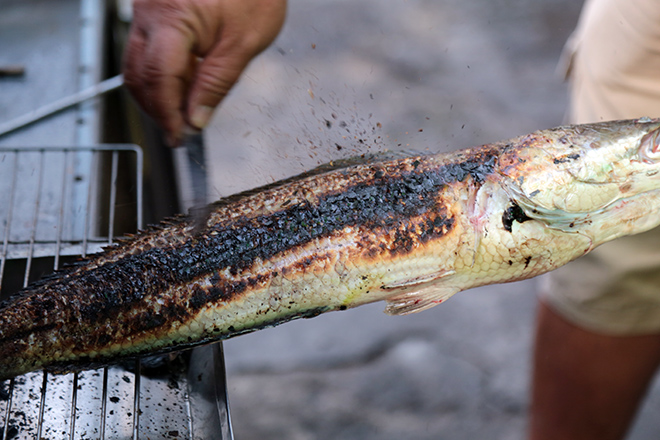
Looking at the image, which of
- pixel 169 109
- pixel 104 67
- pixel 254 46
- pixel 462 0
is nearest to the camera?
pixel 169 109

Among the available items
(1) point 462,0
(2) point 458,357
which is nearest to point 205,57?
(2) point 458,357

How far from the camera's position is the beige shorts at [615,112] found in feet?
8.01

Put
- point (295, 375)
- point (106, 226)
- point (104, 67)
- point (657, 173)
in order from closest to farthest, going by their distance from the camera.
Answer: point (657, 173) < point (106, 226) < point (104, 67) < point (295, 375)

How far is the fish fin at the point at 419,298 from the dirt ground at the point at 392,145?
0.50 metres

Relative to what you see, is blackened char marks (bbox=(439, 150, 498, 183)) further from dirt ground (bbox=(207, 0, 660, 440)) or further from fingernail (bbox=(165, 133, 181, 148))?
fingernail (bbox=(165, 133, 181, 148))

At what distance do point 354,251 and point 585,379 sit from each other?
76.8 inches

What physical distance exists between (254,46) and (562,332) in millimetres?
2129

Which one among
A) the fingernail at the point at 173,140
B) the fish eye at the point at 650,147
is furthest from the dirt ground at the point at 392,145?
the fish eye at the point at 650,147

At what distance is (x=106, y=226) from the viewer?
2.46 metres

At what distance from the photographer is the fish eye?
5.84ft

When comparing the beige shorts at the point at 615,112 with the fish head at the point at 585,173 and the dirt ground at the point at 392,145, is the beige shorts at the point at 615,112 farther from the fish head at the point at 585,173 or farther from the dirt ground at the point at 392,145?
the fish head at the point at 585,173

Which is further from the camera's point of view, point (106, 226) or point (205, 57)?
point (106, 226)

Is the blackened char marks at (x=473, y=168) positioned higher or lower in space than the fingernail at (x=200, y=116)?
lower

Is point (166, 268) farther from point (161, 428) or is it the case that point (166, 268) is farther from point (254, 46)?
point (254, 46)
